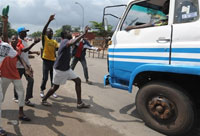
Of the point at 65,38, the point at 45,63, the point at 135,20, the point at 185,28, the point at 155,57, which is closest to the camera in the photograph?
the point at 185,28

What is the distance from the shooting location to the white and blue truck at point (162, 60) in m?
2.81

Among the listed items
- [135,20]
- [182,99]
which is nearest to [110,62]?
[135,20]

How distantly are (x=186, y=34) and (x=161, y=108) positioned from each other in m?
1.22

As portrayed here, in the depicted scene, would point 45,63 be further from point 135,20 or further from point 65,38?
point 135,20

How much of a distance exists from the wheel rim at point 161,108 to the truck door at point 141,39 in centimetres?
62

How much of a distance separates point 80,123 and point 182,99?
1.78m

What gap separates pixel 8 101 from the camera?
4.40 meters

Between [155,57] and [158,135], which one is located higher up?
[155,57]

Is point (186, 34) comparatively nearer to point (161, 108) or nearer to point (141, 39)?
point (141, 39)

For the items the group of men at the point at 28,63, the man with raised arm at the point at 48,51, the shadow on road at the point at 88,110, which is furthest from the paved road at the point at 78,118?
the man with raised arm at the point at 48,51

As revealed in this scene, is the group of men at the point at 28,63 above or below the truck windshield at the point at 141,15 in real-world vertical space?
below

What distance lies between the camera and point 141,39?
3348 millimetres

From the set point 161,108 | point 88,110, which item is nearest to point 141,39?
point 161,108

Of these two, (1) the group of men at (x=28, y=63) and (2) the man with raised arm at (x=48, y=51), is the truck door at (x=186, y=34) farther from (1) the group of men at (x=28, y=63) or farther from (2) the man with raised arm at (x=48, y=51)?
(2) the man with raised arm at (x=48, y=51)
